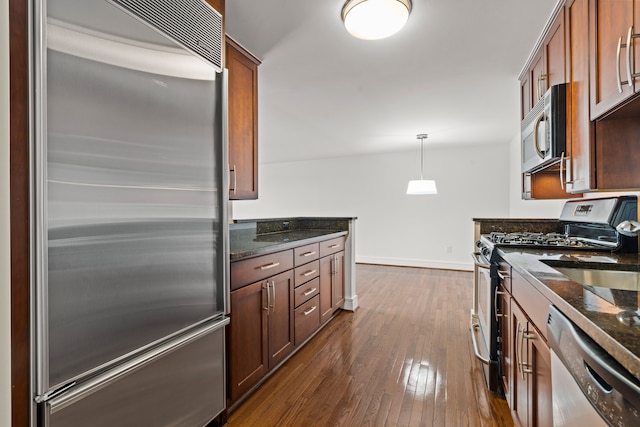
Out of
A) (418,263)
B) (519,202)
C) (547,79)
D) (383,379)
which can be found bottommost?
(383,379)

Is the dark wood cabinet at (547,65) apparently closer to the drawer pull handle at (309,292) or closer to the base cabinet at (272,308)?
the base cabinet at (272,308)

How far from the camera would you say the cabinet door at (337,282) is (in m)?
3.16

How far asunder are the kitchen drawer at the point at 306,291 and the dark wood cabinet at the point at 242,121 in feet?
2.74

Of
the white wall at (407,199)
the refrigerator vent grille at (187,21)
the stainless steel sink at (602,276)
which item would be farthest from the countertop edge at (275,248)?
the white wall at (407,199)

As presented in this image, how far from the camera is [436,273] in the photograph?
5.34 m

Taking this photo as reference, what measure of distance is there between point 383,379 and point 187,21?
2.31 m

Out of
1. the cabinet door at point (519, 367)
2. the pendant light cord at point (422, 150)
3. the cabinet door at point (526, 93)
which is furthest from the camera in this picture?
the pendant light cord at point (422, 150)

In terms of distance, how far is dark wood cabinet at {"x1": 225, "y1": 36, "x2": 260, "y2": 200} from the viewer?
202cm

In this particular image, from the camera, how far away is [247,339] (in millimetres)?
1810

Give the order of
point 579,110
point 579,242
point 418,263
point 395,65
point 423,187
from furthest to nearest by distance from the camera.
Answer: point 418,263 → point 423,187 → point 395,65 → point 579,242 → point 579,110

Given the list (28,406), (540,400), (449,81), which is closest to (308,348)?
(540,400)

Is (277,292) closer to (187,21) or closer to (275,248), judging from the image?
(275,248)

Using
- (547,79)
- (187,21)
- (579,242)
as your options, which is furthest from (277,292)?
(547,79)

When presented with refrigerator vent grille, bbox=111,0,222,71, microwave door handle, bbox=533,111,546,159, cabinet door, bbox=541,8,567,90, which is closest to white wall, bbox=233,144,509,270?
cabinet door, bbox=541,8,567,90
